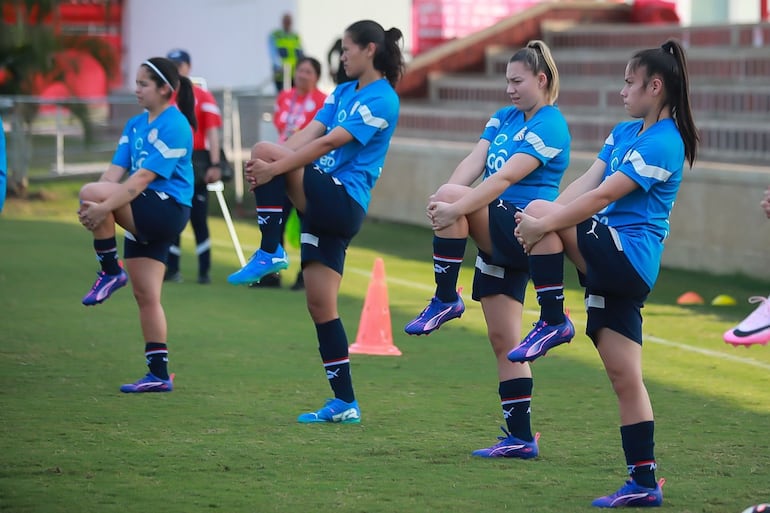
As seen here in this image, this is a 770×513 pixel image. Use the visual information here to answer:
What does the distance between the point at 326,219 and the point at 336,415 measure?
1.07 m

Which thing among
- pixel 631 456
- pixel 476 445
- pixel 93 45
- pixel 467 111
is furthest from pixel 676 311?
pixel 93 45

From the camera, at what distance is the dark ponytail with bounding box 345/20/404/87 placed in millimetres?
6305

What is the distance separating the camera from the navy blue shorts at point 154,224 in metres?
7.05

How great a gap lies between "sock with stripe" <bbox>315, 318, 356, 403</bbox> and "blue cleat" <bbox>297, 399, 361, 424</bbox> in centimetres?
4

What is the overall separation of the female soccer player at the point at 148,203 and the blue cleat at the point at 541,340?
2.79m

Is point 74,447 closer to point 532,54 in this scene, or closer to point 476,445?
point 476,445

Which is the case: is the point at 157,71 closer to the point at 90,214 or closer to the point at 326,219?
the point at 90,214

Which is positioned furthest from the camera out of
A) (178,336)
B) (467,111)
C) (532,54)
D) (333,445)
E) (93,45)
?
(93,45)

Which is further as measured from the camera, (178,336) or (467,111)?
(467,111)

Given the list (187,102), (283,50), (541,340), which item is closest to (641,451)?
(541,340)

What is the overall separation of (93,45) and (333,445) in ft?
53.3

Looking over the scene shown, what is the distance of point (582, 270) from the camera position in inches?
196

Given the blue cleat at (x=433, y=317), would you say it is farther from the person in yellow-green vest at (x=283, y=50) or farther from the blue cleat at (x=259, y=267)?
the person in yellow-green vest at (x=283, y=50)

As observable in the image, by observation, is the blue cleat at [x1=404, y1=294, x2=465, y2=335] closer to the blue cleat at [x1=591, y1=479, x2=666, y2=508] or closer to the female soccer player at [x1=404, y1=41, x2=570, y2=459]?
the female soccer player at [x1=404, y1=41, x2=570, y2=459]
